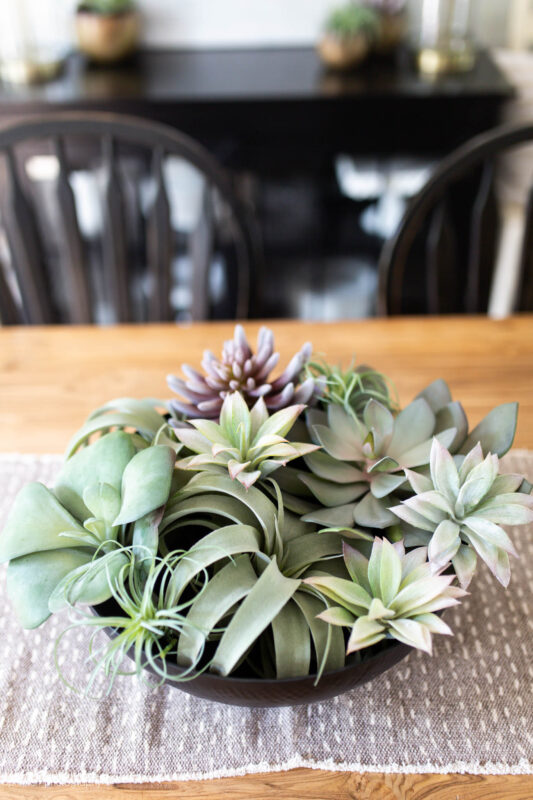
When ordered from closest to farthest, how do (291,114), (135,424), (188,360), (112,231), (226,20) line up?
(135,424)
(188,360)
(112,231)
(291,114)
(226,20)

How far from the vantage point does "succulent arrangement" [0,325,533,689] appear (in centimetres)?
34

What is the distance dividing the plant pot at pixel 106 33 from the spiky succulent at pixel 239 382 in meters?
1.35

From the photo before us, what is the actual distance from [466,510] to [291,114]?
1243 millimetres

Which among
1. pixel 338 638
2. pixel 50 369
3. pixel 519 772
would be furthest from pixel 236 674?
pixel 50 369

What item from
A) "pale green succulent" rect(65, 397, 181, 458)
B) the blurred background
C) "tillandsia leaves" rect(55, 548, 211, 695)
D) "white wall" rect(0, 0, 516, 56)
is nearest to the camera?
"tillandsia leaves" rect(55, 548, 211, 695)

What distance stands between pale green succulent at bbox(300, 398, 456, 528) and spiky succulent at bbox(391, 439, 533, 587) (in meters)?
0.02

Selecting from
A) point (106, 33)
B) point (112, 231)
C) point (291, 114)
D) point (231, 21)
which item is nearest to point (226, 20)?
point (231, 21)

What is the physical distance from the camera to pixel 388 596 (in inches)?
13.5

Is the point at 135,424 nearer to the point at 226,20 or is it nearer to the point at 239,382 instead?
the point at 239,382

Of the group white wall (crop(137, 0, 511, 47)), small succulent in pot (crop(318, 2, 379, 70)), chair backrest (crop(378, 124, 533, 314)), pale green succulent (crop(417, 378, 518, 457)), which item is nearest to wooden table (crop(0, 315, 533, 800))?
chair backrest (crop(378, 124, 533, 314))

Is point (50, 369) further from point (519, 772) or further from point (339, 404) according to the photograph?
point (519, 772)

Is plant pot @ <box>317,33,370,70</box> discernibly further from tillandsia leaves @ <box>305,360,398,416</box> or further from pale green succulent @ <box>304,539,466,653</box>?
pale green succulent @ <box>304,539,466,653</box>

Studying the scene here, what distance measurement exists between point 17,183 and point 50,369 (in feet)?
0.85

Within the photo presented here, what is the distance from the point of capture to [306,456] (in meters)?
0.41
